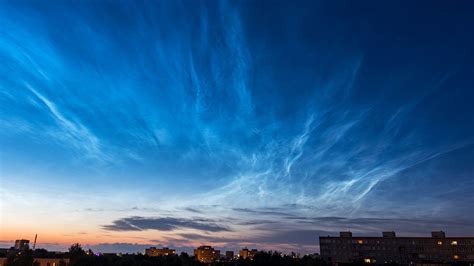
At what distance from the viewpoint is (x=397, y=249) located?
541ft

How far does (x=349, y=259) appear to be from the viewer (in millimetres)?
170125

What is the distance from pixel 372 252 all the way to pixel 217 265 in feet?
234

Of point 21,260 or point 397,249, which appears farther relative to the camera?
point 397,249

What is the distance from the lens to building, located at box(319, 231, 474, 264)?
158 m

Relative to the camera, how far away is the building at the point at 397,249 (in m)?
158

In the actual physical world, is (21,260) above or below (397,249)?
below

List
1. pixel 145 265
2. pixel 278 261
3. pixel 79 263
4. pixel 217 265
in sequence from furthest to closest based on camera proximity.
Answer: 1. pixel 217 265
2. pixel 278 261
3. pixel 145 265
4. pixel 79 263

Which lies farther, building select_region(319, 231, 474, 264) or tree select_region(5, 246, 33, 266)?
building select_region(319, 231, 474, 264)

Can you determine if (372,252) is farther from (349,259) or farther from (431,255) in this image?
(431,255)

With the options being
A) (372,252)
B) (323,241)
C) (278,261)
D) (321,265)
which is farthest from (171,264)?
(372,252)

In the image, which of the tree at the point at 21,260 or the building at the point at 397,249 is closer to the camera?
the tree at the point at 21,260

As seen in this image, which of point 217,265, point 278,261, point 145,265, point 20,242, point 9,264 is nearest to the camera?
point 9,264

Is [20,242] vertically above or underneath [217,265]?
above

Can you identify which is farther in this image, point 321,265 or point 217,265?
point 217,265
